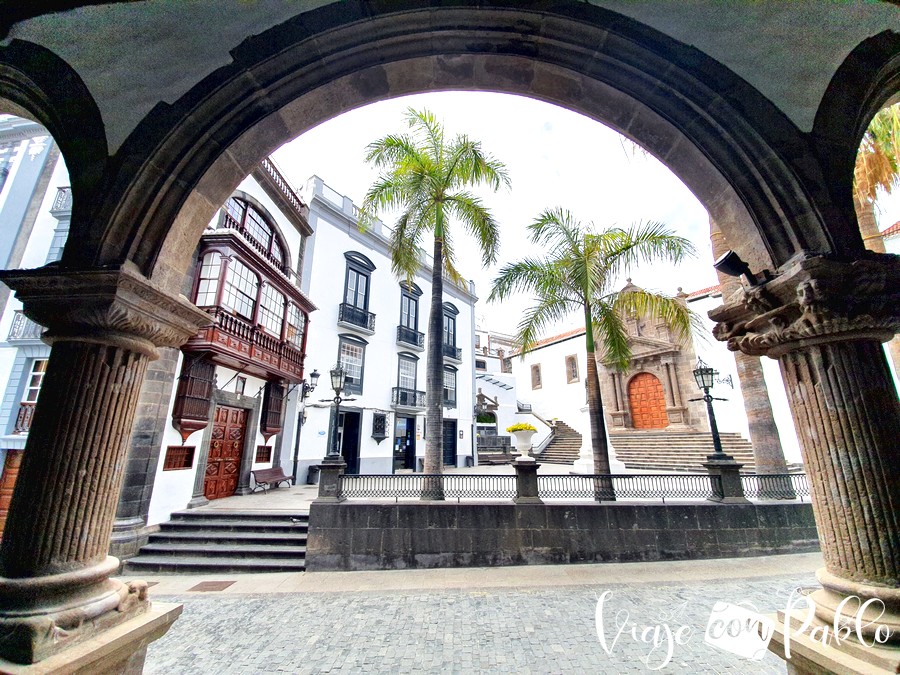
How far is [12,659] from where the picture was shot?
5.13 feet

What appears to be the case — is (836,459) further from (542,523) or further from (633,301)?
(633,301)

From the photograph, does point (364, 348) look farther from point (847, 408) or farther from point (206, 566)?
point (847, 408)

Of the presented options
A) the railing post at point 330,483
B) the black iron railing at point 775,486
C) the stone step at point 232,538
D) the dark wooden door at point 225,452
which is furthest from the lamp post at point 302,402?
the black iron railing at point 775,486

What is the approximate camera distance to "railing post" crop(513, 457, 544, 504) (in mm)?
6520

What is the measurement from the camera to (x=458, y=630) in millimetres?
3969

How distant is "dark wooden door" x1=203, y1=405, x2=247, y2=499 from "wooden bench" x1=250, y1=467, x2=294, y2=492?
52 centimetres

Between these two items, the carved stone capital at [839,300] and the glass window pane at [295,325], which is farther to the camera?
the glass window pane at [295,325]

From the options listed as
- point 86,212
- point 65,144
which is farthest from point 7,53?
point 86,212

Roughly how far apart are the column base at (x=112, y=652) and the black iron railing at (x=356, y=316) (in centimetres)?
1235

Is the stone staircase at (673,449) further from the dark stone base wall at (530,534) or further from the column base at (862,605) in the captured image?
the column base at (862,605)

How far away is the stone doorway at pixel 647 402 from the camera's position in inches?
677

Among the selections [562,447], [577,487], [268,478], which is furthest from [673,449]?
[268,478]

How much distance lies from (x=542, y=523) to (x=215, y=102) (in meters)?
7.00

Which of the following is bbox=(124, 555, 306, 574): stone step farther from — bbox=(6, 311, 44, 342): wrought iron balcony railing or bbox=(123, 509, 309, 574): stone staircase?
bbox=(6, 311, 44, 342): wrought iron balcony railing
